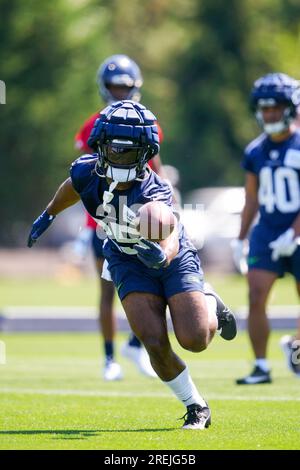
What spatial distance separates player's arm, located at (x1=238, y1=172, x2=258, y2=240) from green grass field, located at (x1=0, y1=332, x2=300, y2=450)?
131 cm

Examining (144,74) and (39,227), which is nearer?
(39,227)

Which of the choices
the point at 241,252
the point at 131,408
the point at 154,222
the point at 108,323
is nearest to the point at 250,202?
A: the point at 241,252

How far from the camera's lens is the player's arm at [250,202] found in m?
9.96

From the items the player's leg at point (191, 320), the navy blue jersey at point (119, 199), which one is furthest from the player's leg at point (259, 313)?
the player's leg at point (191, 320)

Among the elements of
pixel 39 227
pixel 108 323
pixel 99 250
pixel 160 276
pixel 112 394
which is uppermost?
pixel 39 227

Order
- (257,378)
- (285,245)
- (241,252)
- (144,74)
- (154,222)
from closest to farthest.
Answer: (154,222), (257,378), (285,245), (241,252), (144,74)

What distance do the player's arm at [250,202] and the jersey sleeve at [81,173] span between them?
315 centimetres

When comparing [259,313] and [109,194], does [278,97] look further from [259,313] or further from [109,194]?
[109,194]

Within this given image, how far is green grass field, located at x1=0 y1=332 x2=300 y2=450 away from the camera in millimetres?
6285

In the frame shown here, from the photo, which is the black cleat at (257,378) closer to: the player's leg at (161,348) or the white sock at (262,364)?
the white sock at (262,364)

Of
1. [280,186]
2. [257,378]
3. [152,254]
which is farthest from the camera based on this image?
[280,186]

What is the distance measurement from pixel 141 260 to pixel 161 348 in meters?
0.53

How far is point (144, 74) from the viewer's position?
43.8 m

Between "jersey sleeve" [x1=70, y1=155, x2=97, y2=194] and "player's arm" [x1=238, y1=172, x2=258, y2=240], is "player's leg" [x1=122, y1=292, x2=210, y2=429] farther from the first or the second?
"player's arm" [x1=238, y1=172, x2=258, y2=240]
